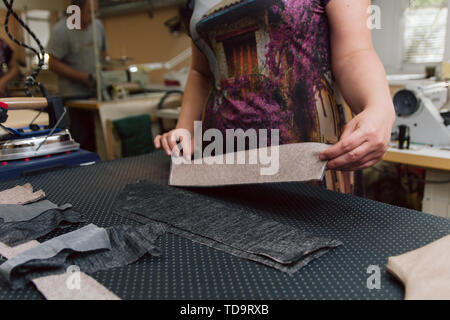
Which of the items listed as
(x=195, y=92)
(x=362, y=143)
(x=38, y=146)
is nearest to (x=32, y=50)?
(x=38, y=146)

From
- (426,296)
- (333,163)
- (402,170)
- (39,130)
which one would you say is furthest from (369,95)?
(402,170)

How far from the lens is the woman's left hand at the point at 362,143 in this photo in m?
0.64

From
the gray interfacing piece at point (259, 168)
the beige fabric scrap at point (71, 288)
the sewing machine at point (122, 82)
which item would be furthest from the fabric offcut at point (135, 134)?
the beige fabric scrap at point (71, 288)

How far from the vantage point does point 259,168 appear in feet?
2.60

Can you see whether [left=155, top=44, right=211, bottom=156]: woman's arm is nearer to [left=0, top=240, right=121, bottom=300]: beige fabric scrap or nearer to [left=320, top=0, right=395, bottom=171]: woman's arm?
[left=320, top=0, right=395, bottom=171]: woman's arm

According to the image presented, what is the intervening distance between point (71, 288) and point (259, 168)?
441 mm

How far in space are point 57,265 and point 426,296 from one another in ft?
1.50

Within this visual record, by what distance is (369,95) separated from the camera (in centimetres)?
77

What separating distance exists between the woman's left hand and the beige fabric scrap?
1.39 feet

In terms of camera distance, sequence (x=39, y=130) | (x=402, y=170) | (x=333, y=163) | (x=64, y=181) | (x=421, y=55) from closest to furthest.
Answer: (x=333, y=163)
(x=64, y=181)
(x=39, y=130)
(x=402, y=170)
(x=421, y=55)

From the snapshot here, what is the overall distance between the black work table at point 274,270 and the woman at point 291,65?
0.16 meters

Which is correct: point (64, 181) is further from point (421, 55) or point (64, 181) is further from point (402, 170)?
point (421, 55)

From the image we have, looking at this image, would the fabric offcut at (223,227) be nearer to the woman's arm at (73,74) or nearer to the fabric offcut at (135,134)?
the fabric offcut at (135,134)

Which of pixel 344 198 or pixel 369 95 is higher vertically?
pixel 369 95
